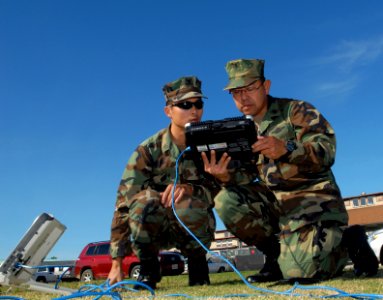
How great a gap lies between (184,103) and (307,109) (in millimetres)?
1078

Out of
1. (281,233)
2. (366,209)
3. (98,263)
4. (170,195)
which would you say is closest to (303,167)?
(281,233)

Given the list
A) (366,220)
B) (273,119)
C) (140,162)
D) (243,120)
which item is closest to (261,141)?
(243,120)

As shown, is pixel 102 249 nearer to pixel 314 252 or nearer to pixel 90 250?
pixel 90 250

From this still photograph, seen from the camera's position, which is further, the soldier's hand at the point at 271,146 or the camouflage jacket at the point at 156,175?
the camouflage jacket at the point at 156,175

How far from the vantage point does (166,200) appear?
3598 mm

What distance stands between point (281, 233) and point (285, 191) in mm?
335

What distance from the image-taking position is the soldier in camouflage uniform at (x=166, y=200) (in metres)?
3.57

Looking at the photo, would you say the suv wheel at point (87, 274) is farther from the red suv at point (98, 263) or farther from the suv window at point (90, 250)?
the suv window at point (90, 250)

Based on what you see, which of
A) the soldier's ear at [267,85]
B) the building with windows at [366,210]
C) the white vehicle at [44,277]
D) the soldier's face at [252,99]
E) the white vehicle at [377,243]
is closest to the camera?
the soldier's face at [252,99]

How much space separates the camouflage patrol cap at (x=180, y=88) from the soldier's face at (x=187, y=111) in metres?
0.07

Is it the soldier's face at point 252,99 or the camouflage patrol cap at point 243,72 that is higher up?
the camouflage patrol cap at point 243,72

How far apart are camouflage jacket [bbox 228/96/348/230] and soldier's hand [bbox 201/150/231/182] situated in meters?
0.35

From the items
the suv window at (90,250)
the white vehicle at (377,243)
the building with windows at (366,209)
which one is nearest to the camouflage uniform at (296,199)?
the white vehicle at (377,243)

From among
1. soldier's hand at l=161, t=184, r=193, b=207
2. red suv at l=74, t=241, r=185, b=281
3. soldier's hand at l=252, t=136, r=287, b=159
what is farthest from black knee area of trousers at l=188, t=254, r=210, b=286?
red suv at l=74, t=241, r=185, b=281
